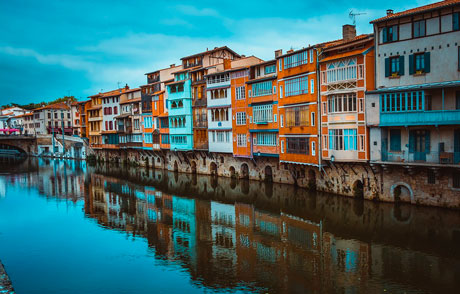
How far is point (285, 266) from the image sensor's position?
2070 centimetres

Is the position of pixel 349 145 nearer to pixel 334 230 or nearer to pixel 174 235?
pixel 334 230

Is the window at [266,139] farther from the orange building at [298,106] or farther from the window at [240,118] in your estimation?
the window at [240,118]

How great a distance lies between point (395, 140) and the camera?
30672 mm

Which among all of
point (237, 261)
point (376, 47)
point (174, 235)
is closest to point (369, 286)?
point (237, 261)

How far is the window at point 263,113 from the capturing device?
4316cm

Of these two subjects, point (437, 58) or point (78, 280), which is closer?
point (78, 280)

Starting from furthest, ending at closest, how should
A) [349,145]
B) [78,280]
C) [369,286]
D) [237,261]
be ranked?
1. [349,145]
2. [237,261]
3. [78,280]
4. [369,286]

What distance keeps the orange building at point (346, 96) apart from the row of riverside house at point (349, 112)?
0.09 meters

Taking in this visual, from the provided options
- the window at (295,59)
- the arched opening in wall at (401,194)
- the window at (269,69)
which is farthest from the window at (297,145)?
the arched opening in wall at (401,194)

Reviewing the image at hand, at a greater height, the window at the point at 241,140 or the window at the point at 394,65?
the window at the point at 394,65

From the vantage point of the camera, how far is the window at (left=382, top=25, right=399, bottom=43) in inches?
1165

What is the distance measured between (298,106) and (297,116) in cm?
103

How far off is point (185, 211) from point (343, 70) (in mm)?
19109

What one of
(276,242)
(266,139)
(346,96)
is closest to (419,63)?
(346,96)
